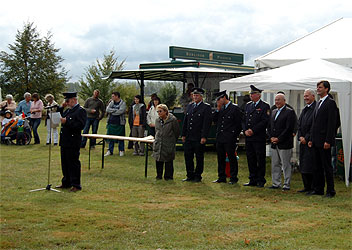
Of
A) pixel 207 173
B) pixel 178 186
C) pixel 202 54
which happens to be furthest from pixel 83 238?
pixel 202 54

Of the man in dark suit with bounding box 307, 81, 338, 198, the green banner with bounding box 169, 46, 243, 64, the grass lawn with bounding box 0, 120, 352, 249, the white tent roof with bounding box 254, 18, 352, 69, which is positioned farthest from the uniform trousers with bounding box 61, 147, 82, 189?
the green banner with bounding box 169, 46, 243, 64

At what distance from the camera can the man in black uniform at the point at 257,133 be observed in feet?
33.3

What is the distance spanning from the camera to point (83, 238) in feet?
20.7

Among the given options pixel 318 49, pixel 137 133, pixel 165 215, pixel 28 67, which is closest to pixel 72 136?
pixel 165 215

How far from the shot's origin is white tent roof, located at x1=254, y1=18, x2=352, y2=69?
12.6 m

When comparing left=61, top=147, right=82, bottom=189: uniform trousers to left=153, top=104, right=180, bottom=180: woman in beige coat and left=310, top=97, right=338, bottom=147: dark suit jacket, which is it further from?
left=310, top=97, right=338, bottom=147: dark suit jacket

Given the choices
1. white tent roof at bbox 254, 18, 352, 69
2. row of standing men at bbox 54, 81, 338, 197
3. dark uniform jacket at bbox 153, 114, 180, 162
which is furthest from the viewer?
white tent roof at bbox 254, 18, 352, 69

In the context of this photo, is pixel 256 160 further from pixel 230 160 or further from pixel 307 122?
pixel 307 122

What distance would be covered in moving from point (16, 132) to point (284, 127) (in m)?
10.6

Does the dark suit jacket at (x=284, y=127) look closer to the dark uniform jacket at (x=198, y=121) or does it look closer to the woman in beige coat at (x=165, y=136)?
the dark uniform jacket at (x=198, y=121)

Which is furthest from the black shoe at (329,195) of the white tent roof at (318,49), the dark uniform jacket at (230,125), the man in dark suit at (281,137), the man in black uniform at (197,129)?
the white tent roof at (318,49)

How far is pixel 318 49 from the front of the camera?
13.2 m

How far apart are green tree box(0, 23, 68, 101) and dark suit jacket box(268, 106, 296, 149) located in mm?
33803

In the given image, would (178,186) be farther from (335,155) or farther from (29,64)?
(29,64)
